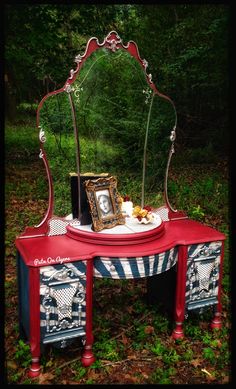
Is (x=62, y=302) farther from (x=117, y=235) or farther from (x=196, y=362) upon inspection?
(x=196, y=362)

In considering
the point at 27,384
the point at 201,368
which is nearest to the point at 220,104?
the point at 201,368

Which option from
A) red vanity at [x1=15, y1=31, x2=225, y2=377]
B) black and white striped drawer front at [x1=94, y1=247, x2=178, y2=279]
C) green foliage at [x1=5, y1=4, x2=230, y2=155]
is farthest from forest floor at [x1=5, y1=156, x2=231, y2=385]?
green foliage at [x1=5, y1=4, x2=230, y2=155]

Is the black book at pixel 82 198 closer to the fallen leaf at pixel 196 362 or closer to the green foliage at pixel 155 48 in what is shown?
the fallen leaf at pixel 196 362

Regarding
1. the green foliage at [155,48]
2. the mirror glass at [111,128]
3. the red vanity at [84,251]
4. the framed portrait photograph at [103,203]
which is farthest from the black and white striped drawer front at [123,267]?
the green foliage at [155,48]

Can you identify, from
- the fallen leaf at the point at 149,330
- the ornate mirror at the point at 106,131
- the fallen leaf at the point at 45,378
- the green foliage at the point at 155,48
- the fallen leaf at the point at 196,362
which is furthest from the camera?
the green foliage at the point at 155,48

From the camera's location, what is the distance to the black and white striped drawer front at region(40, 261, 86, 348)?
104 inches

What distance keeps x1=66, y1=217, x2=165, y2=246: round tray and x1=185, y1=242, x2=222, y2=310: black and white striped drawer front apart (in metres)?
0.37

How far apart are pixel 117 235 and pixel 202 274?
87cm

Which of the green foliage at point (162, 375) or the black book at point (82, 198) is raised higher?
the black book at point (82, 198)

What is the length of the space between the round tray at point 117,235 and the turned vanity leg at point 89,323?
238 mm

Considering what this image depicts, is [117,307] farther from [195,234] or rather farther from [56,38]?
[56,38]

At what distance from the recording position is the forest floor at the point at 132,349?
2830 millimetres

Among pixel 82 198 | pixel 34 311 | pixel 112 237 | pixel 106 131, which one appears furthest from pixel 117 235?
pixel 106 131

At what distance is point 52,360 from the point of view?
9.71 feet
